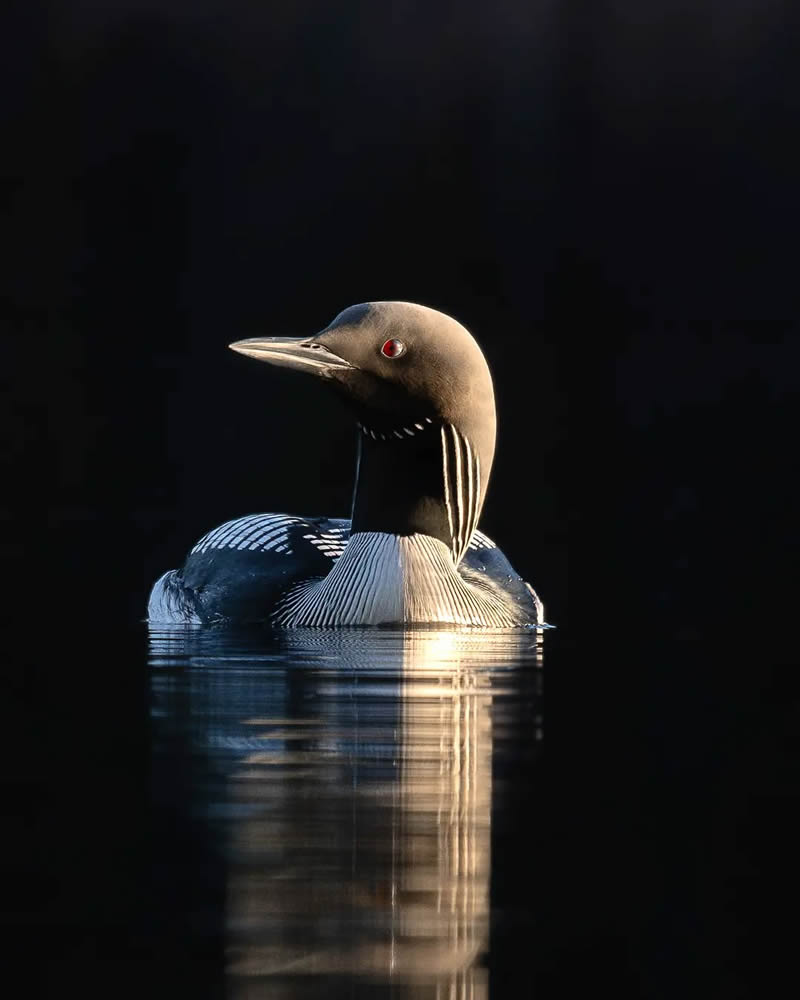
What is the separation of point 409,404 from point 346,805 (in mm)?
3646

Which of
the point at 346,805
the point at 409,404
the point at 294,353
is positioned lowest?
the point at 346,805

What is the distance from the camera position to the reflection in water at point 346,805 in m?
1.81

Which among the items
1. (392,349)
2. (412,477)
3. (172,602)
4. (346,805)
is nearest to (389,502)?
(412,477)

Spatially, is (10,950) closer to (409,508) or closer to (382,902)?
(382,902)

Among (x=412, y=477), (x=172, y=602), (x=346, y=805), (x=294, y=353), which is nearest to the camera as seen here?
(x=346, y=805)

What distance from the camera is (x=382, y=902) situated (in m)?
2.03

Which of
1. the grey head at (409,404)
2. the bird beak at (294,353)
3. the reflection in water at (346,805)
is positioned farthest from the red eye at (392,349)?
the reflection in water at (346,805)

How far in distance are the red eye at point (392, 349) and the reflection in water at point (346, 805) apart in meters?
1.38

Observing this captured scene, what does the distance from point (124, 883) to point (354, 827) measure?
482 mm

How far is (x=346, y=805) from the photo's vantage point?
261 cm

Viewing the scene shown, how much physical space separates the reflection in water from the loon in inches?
41.2

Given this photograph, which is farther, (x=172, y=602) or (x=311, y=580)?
(x=172, y=602)

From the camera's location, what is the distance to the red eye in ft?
20.0

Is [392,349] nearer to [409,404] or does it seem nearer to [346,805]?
[409,404]
